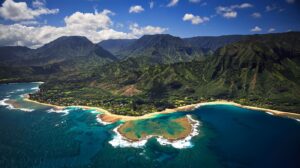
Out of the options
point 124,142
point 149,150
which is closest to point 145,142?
point 149,150

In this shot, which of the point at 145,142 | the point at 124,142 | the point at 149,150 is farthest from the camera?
the point at 124,142

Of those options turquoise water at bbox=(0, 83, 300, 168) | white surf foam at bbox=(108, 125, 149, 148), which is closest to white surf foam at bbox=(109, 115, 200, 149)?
white surf foam at bbox=(108, 125, 149, 148)

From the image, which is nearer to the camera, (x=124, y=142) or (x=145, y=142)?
(x=145, y=142)

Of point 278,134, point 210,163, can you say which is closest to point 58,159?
point 210,163

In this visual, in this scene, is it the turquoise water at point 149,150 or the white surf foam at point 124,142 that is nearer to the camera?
the turquoise water at point 149,150

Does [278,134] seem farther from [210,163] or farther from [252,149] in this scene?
[210,163]

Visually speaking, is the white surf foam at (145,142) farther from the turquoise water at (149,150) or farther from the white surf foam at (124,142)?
the turquoise water at (149,150)

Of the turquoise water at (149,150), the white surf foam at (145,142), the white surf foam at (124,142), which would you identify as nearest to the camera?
the turquoise water at (149,150)

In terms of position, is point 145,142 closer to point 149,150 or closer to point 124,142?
point 149,150

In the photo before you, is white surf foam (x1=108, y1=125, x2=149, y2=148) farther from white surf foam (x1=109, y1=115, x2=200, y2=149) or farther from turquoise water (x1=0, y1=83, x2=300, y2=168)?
turquoise water (x1=0, y1=83, x2=300, y2=168)

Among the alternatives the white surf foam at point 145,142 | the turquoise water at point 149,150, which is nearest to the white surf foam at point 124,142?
the white surf foam at point 145,142

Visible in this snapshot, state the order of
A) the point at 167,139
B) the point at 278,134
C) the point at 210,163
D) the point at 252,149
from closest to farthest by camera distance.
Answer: the point at 210,163, the point at 252,149, the point at 167,139, the point at 278,134
